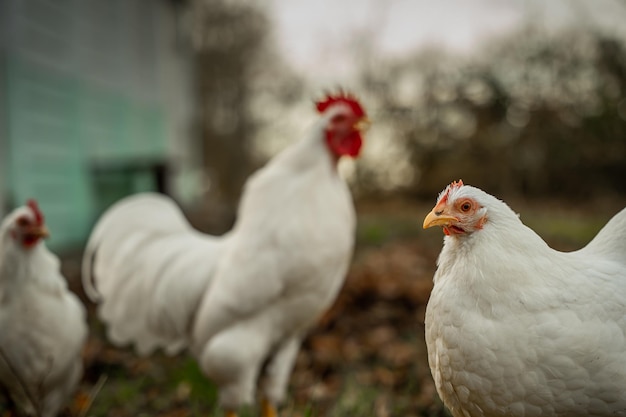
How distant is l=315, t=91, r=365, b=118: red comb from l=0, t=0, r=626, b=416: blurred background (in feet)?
2.38

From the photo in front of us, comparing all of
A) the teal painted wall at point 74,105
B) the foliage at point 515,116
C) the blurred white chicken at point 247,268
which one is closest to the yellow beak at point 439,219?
the blurred white chicken at point 247,268

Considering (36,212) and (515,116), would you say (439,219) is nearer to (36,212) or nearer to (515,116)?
(36,212)

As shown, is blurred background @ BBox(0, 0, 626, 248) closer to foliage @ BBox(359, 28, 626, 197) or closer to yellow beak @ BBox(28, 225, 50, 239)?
foliage @ BBox(359, 28, 626, 197)

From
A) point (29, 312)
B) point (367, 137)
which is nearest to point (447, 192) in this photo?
point (29, 312)

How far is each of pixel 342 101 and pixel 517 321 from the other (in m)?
2.09

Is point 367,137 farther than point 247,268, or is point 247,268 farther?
point 367,137

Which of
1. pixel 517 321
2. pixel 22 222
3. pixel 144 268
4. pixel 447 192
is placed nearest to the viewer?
pixel 517 321

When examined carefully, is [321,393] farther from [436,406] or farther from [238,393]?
[436,406]

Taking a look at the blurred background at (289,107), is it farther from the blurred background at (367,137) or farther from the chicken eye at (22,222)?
the chicken eye at (22,222)

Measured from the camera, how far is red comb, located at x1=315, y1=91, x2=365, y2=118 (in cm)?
320

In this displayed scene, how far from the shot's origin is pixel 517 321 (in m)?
1.40

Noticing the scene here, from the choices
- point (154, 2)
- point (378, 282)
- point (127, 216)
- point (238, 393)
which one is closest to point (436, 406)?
point (238, 393)

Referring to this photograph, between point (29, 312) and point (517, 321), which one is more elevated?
point (517, 321)

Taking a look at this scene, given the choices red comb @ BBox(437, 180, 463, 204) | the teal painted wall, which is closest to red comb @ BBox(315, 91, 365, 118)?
red comb @ BBox(437, 180, 463, 204)
